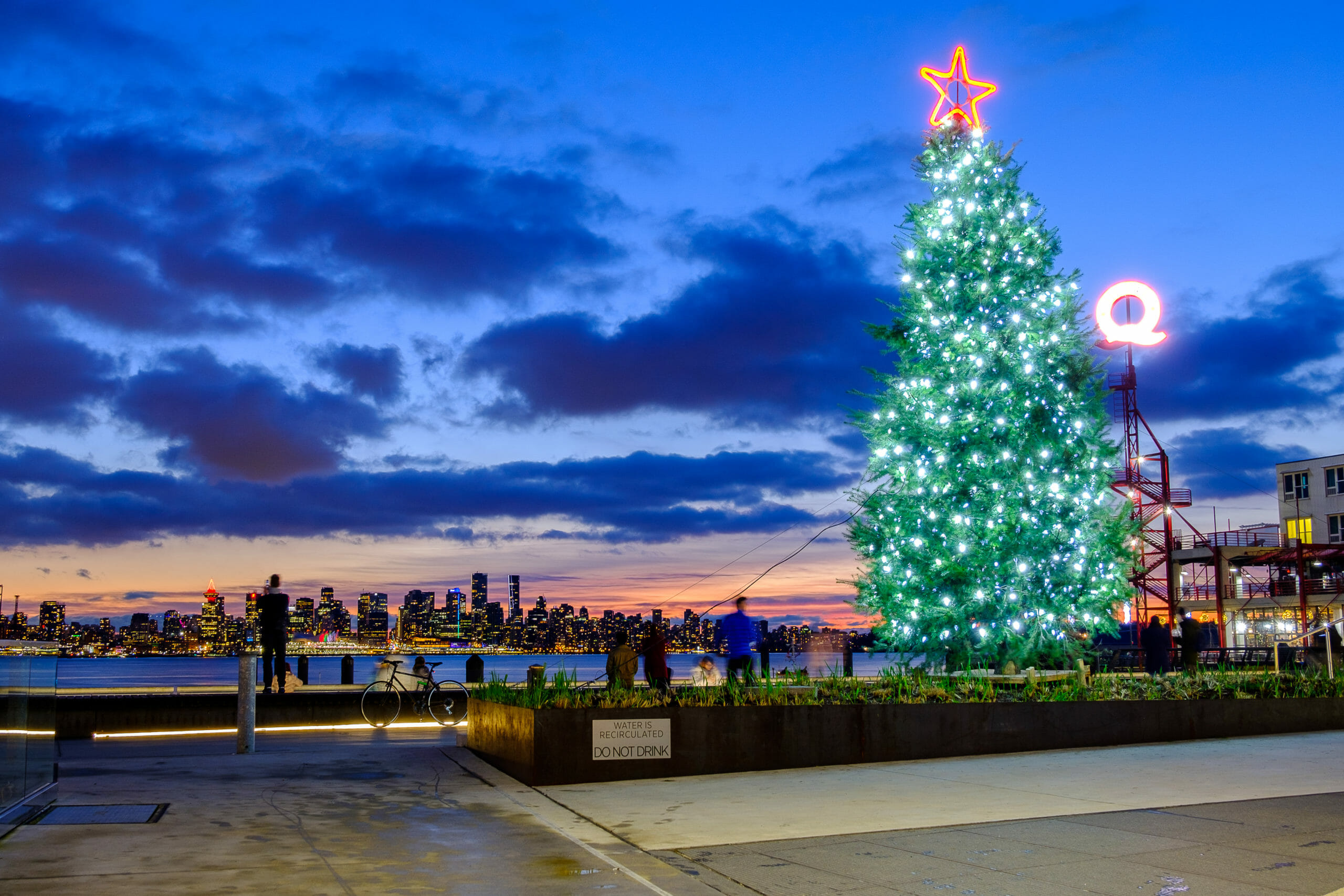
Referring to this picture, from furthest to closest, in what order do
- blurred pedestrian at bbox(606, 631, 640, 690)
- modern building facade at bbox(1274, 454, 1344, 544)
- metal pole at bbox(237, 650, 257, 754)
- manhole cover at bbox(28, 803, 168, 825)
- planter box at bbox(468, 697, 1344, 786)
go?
modern building facade at bbox(1274, 454, 1344, 544) → blurred pedestrian at bbox(606, 631, 640, 690) → metal pole at bbox(237, 650, 257, 754) → planter box at bbox(468, 697, 1344, 786) → manhole cover at bbox(28, 803, 168, 825)

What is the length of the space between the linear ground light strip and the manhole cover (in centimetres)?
915

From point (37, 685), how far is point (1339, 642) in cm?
2329

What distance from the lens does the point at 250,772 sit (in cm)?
1102

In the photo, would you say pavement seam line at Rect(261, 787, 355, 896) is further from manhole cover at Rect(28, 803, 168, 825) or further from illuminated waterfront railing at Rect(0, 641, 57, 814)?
illuminated waterfront railing at Rect(0, 641, 57, 814)

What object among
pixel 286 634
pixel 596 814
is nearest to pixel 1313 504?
pixel 286 634

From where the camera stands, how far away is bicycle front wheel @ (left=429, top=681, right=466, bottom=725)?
19.1 m

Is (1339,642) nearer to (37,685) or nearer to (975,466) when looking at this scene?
(975,466)

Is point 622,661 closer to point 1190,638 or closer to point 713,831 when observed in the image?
point 713,831

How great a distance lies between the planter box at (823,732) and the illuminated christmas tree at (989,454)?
13.4 ft

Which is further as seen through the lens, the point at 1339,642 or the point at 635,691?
the point at 1339,642

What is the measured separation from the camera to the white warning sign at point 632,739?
1092 cm

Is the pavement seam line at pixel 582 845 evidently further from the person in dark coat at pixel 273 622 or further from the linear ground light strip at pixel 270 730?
the person in dark coat at pixel 273 622

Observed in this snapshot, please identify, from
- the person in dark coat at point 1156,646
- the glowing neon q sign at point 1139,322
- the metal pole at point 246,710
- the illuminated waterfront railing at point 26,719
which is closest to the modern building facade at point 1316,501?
the glowing neon q sign at point 1139,322

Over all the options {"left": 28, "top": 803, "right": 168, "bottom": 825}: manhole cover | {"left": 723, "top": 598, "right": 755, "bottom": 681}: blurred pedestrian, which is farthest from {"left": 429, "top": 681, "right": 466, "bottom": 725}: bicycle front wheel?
{"left": 28, "top": 803, "right": 168, "bottom": 825}: manhole cover
